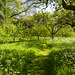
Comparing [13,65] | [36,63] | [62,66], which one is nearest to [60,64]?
[62,66]

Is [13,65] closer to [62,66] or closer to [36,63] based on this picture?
[36,63]

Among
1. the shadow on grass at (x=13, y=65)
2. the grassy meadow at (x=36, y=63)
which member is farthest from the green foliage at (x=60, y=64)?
the shadow on grass at (x=13, y=65)

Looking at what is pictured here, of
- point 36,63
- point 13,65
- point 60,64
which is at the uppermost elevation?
point 13,65

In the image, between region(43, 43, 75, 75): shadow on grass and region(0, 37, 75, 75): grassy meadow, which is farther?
region(0, 37, 75, 75): grassy meadow

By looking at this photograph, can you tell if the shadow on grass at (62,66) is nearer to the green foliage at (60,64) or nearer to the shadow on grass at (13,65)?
the green foliage at (60,64)

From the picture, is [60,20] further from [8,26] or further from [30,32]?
[8,26]

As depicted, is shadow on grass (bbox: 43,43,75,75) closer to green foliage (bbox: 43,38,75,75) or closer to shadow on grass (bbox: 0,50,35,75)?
green foliage (bbox: 43,38,75,75)

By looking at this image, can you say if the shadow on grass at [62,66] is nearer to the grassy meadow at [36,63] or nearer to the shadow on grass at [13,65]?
the grassy meadow at [36,63]

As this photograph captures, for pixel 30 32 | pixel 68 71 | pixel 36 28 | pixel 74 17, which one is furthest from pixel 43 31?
pixel 68 71

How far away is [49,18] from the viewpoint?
19578 millimetres

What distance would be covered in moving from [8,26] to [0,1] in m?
7.59

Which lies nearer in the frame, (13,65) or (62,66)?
(13,65)

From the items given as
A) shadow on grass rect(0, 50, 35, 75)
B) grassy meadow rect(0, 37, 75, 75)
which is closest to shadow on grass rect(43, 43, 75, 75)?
grassy meadow rect(0, 37, 75, 75)

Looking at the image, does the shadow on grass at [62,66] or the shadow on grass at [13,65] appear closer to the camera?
the shadow on grass at [62,66]
